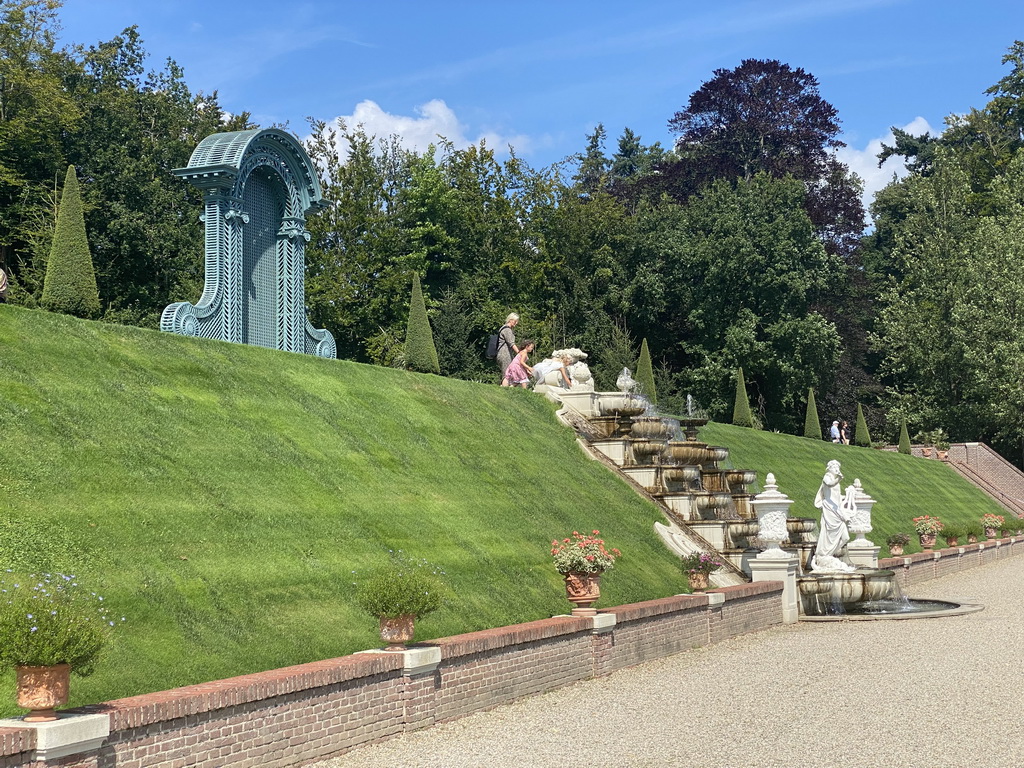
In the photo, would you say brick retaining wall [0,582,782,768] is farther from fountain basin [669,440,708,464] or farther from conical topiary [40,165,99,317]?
conical topiary [40,165,99,317]

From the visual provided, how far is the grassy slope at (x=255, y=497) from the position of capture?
33.7 ft

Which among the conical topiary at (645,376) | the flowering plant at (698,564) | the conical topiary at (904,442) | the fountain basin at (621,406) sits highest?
the conical topiary at (645,376)

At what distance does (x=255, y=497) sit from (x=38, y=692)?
6.48m

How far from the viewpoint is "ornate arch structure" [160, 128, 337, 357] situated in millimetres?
21125

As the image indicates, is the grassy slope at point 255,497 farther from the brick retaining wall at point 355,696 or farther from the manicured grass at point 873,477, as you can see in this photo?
the manicured grass at point 873,477

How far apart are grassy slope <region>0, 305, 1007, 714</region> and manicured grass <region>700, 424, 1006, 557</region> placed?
12.0 metres

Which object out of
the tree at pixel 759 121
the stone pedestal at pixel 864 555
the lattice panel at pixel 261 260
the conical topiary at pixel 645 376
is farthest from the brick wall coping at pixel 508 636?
the tree at pixel 759 121

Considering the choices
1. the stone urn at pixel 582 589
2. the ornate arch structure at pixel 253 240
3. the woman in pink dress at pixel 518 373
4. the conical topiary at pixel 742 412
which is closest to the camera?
the stone urn at pixel 582 589

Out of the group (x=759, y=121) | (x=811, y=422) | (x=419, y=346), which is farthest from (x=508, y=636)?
(x=759, y=121)

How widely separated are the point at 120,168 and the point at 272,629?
114ft

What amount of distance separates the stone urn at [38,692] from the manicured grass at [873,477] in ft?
83.2

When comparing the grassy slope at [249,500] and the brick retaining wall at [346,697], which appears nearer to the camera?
the brick retaining wall at [346,697]

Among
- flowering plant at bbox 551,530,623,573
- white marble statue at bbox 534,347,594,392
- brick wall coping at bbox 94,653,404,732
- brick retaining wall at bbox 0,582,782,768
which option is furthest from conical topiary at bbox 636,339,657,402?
brick wall coping at bbox 94,653,404,732

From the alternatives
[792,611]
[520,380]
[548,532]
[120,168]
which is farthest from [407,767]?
[120,168]
